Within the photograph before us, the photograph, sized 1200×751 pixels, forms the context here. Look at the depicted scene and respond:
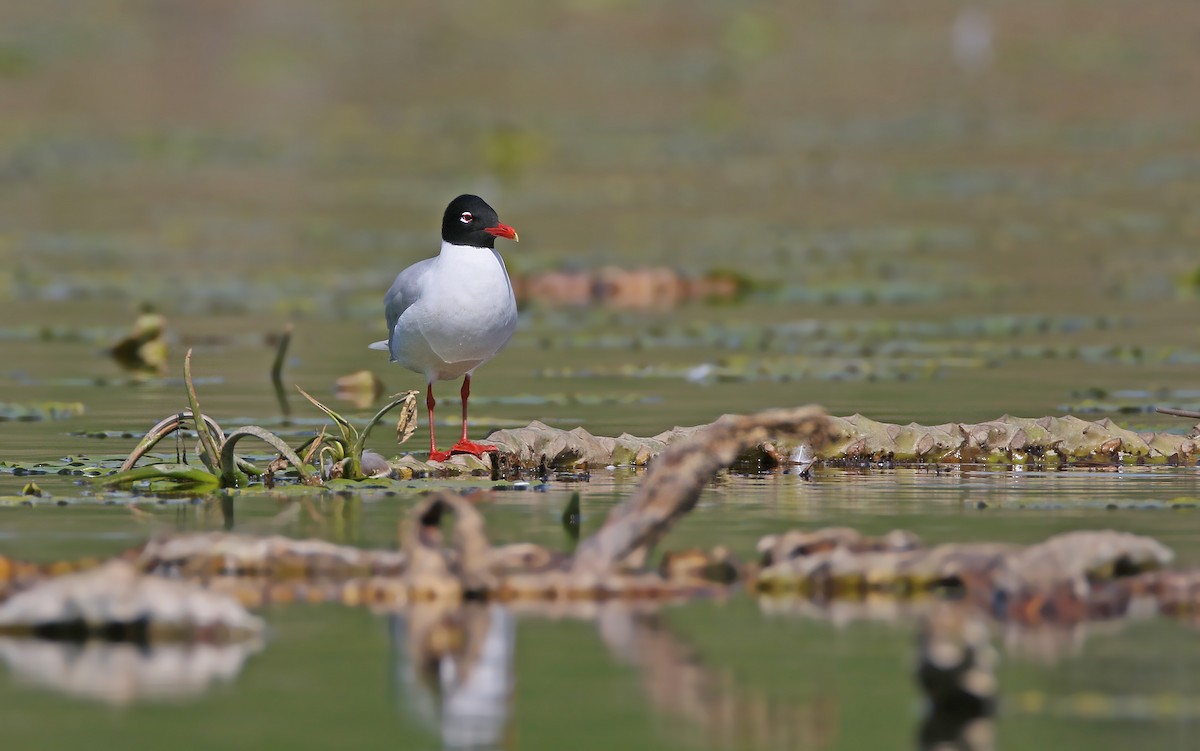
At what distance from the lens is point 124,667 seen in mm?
5941

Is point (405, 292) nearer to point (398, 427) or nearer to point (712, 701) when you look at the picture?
point (398, 427)

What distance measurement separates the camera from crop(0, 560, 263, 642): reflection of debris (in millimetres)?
6219

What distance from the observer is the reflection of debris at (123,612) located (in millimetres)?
6219

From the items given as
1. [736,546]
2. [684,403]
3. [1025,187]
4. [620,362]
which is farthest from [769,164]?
[736,546]

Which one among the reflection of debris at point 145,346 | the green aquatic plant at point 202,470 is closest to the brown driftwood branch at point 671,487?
the green aquatic plant at point 202,470

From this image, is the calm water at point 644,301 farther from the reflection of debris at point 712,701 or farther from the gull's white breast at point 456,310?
the gull's white breast at point 456,310

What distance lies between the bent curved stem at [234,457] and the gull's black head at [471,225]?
204 cm

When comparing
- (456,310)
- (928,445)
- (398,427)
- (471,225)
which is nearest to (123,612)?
(398,427)

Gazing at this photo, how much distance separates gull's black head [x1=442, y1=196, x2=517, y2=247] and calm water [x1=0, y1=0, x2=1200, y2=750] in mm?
1341

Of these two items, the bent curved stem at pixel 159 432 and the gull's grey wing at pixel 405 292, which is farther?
the gull's grey wing at pixel 405 292

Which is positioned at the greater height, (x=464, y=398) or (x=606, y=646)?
(x=464, y=398)

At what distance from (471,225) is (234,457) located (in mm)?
2297

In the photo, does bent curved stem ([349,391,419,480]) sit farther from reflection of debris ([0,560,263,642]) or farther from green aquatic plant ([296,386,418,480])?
reflection of debris ([0,560,263,642])

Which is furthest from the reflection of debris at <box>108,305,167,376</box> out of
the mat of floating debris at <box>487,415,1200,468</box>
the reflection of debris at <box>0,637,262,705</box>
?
the reflection of debris at <box>0,637,262,705</box>
